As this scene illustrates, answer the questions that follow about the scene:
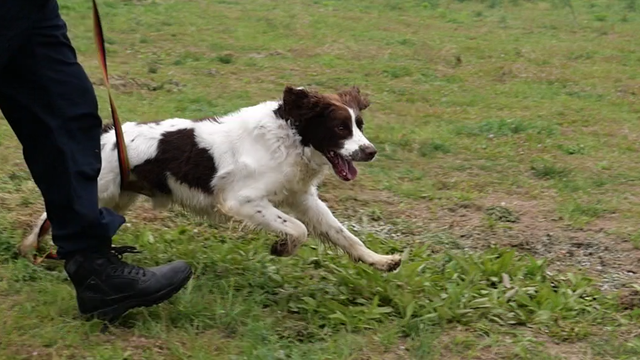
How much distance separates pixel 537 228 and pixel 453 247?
30.1 inches

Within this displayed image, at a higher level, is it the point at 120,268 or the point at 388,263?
the point at 120,268

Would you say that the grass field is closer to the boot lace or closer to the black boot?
the black boot

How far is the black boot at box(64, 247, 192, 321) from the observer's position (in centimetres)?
333

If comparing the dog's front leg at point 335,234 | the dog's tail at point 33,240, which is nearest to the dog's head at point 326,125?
the dog's front leg at point 335,234

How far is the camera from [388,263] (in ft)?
14.0

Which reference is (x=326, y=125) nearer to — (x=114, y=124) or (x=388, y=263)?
(x=388, y=263)

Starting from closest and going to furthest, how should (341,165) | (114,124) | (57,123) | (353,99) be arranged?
(57,123)
(114,124)
(341,165)
(353,99)

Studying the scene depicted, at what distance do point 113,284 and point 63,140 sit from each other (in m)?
0.56

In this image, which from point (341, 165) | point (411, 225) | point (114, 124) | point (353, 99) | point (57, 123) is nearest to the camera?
point (57, 123)

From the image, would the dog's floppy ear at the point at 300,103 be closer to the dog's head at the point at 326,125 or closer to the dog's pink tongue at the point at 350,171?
the dog's head at the point at 326,125

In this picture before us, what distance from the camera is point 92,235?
10.8 ft

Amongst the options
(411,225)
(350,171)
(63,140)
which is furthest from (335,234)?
(63,140)

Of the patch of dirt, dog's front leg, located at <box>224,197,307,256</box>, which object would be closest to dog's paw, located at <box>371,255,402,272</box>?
dog's front leg, located at <box>224,197,307,256</box>

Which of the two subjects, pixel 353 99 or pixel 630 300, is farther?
pixel 353 99
